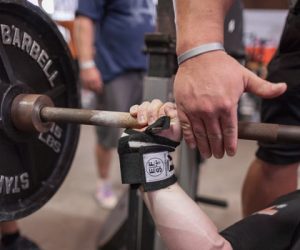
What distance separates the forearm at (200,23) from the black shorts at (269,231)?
0.94 ft

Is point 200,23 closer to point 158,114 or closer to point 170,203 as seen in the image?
point 158,114

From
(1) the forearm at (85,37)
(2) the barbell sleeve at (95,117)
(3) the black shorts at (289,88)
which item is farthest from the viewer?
(1) the forearm at (85,37)

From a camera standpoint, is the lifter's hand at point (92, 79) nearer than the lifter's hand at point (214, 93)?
No

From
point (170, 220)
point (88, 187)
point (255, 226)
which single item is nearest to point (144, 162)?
point (170, 220)

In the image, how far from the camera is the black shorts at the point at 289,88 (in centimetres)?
84

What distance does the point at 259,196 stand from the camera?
1006 millimetres

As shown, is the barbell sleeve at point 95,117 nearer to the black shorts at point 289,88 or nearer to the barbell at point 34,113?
the barbell at point 34,113

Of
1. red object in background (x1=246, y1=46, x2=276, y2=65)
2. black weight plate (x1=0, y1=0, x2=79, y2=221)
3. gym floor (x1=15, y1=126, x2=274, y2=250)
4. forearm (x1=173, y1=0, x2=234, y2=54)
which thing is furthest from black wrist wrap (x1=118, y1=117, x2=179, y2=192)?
red object in background (x1=246, y1=46, x2=276, y2=65)

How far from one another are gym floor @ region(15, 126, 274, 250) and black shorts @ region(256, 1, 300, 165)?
679 millimetres

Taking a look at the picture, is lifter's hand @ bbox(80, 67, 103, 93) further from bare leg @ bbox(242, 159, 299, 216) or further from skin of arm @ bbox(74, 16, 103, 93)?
bare leg @ bbox(242, 159, 299, 216)

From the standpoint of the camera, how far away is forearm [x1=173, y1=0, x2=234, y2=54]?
1.88 ft

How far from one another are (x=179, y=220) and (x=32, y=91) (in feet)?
1.30

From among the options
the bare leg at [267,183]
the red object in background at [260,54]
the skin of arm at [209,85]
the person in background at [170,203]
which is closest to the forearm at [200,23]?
the skin of arm at [209,85]

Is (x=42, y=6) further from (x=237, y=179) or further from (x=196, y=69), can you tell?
(x=237, y=179)
